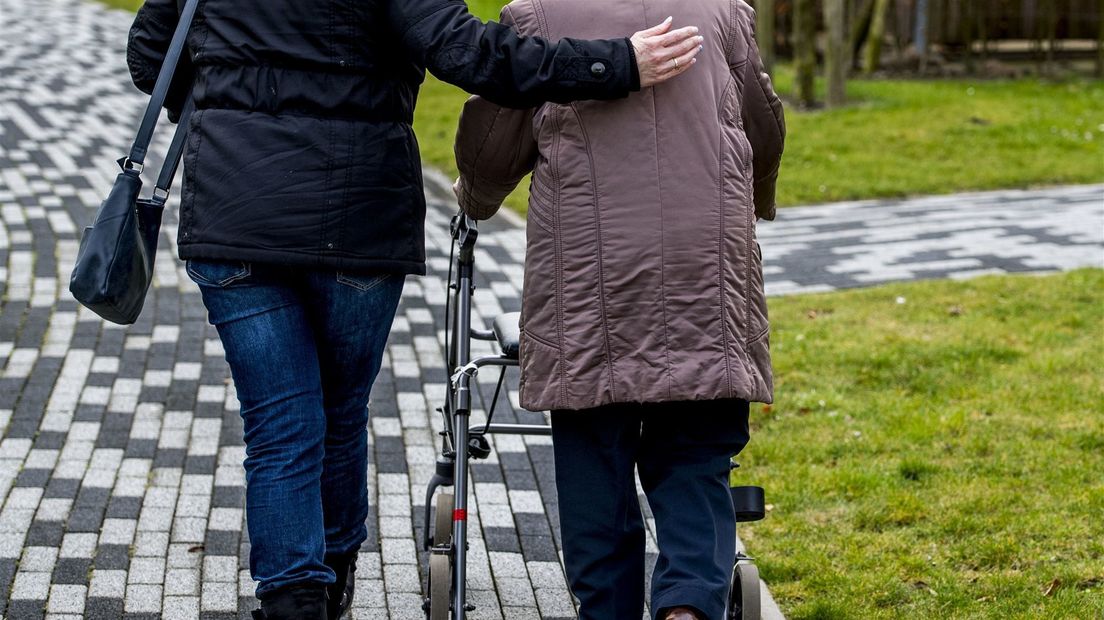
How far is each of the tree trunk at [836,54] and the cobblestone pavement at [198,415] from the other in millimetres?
3805

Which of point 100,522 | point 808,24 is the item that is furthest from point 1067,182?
point 100,522

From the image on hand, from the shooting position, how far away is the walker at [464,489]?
3.39 metres

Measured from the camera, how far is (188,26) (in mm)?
3150

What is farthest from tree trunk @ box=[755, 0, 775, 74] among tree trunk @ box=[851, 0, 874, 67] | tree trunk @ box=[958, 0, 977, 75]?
tree trunk @ box=[958, 0, 977, 75]

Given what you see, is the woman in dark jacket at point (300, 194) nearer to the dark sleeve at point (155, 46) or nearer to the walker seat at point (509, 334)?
the dark sleeve at point (155, 46)

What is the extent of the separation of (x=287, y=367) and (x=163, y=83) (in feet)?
2.20

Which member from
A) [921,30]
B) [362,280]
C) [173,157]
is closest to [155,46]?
[173,157]

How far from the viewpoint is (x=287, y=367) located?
125 inches

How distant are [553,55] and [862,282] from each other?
5551 millimetres

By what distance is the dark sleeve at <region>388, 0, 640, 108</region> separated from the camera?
2.80 metres

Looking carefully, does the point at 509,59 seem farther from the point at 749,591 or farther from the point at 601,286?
the point at 749,591

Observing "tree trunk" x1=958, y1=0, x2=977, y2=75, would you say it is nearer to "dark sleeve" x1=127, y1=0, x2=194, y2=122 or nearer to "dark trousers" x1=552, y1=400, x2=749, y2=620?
"dark sleeve" x1=127, y1=0, x2=194, y2=122

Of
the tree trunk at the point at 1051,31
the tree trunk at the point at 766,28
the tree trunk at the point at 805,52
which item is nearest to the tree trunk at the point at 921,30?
the tree trunk at the point at 1051,31

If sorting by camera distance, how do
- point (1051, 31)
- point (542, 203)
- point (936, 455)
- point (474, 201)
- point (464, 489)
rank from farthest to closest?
point (1051, 31)
point (936, 455)
point (464, 489)
point (474, 201)
point (542, 203)
